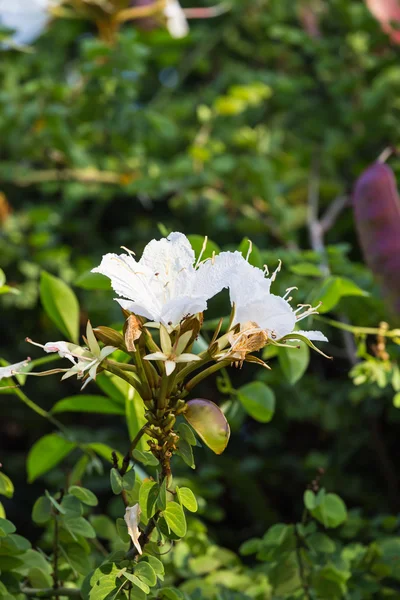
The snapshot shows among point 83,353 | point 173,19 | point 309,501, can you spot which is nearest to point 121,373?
point 83,353

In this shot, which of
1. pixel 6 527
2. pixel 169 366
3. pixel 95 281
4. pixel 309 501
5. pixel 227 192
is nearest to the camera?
pixel 169 366

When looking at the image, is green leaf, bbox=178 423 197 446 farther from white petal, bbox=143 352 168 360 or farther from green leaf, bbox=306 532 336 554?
green leaf, bbox=306 532 336 554

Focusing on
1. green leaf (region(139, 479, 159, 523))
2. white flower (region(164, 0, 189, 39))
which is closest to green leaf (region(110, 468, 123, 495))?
green leaf (region(139, 479, 159, 523))

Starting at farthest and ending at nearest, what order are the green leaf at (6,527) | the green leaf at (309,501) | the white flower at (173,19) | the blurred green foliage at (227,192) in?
the white flower at (173,19), the blurred green foliage at (227,192), the green leaf at (309,501), the green leaf at (6,527)

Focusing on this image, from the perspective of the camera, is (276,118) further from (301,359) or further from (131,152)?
(301,359)

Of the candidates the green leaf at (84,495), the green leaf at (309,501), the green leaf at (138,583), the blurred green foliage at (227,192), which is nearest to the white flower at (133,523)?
the green leaf at (138,583)

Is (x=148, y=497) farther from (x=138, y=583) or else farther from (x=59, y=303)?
(x=59, y=303)

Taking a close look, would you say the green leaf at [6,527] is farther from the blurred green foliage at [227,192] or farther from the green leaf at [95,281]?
the blurred green foliage at [227,192]
